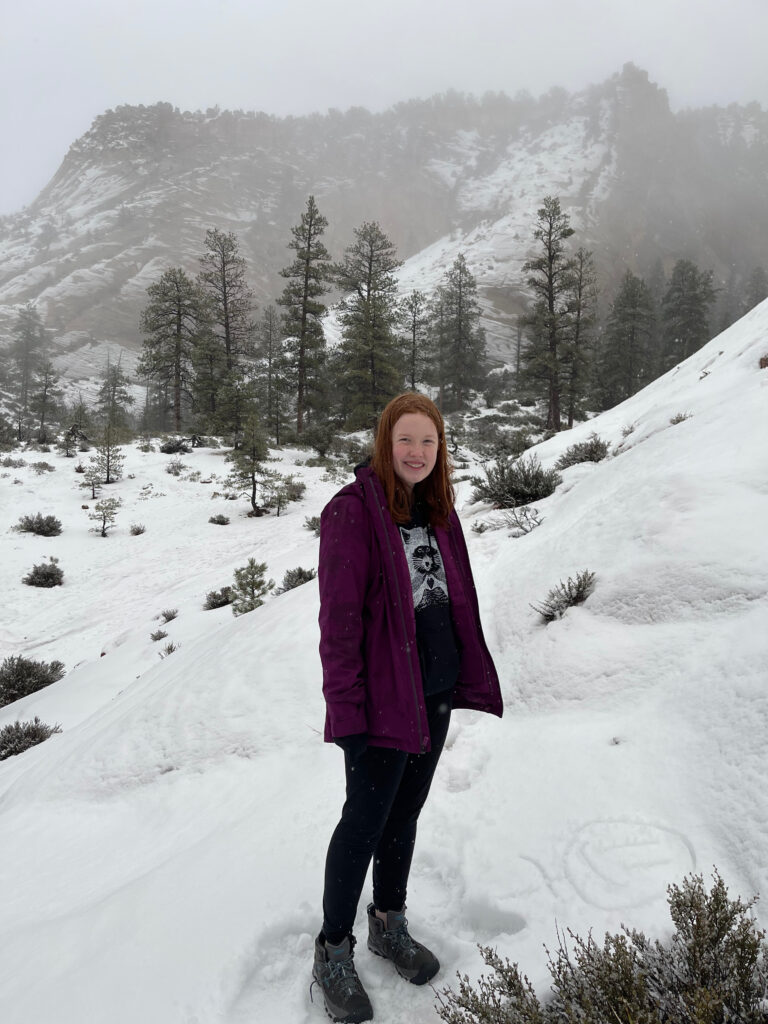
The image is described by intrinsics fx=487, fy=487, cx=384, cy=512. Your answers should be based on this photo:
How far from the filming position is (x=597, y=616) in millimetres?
3316

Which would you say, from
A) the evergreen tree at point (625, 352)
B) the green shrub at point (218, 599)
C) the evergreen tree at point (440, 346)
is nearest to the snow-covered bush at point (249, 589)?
the green shrub at point (218, 599)

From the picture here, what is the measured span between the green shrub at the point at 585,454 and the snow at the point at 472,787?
2893 mm

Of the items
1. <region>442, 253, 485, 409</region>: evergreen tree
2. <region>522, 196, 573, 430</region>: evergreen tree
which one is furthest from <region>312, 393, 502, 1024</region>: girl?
<region>442, 253, 485, 409</region>: evergreen tree

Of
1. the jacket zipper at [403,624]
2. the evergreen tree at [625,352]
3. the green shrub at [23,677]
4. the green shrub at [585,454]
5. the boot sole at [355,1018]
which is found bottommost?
the green shrub at [23,677]

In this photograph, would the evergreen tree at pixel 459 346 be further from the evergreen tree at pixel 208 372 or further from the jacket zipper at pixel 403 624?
the jacket zipper at pixel 403 624

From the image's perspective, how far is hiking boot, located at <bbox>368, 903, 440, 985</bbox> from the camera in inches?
71.9

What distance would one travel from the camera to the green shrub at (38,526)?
12.8 m

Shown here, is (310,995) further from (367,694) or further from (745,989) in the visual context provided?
(745,989)

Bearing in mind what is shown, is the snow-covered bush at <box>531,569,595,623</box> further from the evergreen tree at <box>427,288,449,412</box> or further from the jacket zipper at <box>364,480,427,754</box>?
the evergreen tree at <box>427,288,449,412</box>

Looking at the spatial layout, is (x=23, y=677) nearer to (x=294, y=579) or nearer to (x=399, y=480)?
(x=294, y=579)

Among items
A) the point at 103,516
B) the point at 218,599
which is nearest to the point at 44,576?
the point at 103,516

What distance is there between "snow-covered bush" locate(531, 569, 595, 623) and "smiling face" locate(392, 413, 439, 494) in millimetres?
2130

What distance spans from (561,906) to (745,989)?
0.74 metres

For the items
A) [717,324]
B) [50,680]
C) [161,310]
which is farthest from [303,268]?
[717,324]
